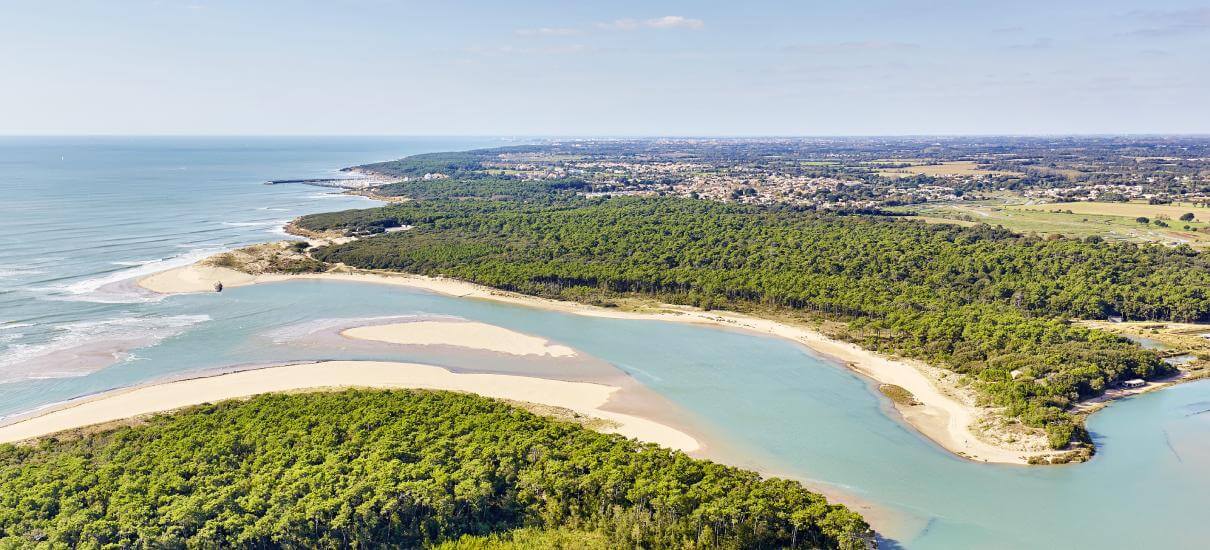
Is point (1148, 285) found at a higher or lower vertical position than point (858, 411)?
higher

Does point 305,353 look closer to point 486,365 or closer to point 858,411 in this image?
point 486,365

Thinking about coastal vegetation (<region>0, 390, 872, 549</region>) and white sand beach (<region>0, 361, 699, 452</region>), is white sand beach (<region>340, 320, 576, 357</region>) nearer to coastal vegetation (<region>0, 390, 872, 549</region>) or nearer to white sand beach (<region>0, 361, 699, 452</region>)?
white sand beach (<region>0, 361, 699, 452</region>)

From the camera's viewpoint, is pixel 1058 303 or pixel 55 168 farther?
pixel 55 168

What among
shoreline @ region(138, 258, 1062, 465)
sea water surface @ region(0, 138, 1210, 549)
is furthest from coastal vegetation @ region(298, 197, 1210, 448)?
sea water surface @ region(0, 138, 1210, 549)

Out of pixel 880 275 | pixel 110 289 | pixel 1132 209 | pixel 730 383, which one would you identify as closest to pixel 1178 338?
pixel 880 275

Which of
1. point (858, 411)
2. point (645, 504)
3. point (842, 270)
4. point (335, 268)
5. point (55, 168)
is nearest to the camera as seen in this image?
point (645, 504)

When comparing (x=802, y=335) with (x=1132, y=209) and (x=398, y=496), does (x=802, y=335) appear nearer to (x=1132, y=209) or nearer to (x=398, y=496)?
(x=398, y=496)

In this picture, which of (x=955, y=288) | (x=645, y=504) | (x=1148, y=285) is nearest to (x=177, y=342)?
(x=645, y=504)
